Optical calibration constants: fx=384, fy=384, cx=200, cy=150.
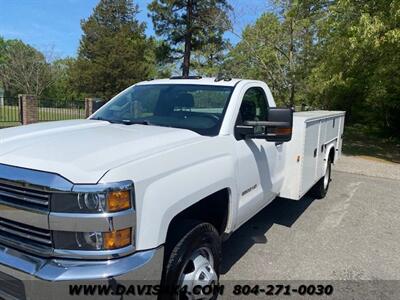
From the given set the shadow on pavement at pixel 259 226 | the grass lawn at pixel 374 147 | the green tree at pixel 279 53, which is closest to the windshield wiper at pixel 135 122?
the shadow on pavement at pixel 259 226

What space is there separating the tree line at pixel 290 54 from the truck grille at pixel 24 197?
11203 millimetres

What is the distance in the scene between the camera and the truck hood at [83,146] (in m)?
2.22

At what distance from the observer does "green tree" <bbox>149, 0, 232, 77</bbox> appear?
30406 millimetres

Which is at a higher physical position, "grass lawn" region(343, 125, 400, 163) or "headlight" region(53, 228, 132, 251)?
"headlight" region(53, 228, 132, 251)

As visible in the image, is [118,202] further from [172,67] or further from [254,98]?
[172,67]

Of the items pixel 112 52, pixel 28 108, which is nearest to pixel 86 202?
pixel 28 108

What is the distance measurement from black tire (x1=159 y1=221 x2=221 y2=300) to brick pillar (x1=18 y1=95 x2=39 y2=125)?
607 inches

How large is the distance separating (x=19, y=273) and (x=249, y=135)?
2221mm

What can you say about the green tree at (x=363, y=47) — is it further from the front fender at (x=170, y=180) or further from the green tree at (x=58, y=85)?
the green tree at (x=58, y=85)

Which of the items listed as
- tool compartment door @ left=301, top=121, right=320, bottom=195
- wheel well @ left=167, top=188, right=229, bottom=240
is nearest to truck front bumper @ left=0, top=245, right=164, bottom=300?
wheel well @ left=167, top=188, right=229, bottom=240

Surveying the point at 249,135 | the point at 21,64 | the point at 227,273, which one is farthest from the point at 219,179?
the point at 21,64

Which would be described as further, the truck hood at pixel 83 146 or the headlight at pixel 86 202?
the truck hood at pixel 83 146

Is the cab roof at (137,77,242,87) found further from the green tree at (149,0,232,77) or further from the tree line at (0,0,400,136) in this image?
the green tree at (149,0,232,77)

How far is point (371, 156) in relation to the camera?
13.7 meters
